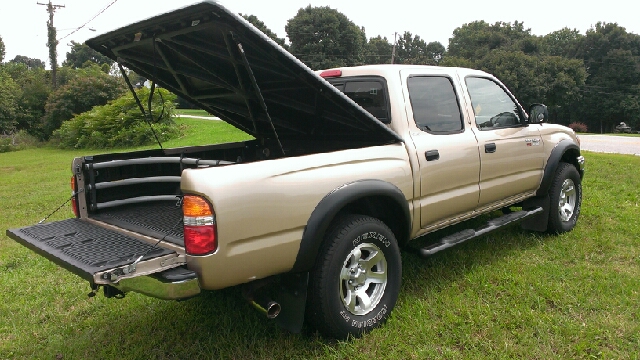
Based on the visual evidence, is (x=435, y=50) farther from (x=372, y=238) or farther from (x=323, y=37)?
(x=372, y=238)

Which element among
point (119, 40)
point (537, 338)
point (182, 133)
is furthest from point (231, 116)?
point (182, 133)

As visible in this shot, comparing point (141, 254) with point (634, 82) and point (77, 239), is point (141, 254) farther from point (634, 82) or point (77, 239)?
point (634, 82)

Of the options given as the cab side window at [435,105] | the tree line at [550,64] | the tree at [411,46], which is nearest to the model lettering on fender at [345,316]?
the cab side window at [435,105]

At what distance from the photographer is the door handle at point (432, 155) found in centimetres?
366

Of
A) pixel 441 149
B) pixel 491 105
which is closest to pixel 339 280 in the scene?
pixel 441 149

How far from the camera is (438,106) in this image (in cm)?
405

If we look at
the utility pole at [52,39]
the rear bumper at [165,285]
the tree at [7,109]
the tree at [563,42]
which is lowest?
the rear bumper at [165,285]

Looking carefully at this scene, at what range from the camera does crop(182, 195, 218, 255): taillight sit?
7.89 feet

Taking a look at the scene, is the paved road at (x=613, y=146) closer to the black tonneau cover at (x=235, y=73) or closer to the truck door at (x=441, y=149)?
the truck door at (x=441, y=149)

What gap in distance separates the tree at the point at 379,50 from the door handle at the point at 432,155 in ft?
217

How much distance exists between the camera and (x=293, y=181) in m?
2.74

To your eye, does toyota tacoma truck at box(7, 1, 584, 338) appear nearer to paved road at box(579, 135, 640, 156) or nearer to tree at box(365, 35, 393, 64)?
paved road at box(579, 135, 640, 156)

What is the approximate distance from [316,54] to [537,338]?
4852 centimetres

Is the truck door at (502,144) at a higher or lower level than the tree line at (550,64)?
lower
